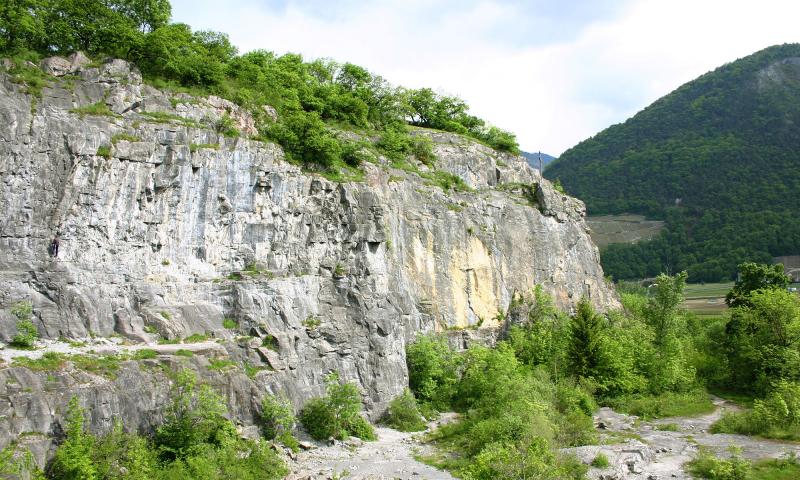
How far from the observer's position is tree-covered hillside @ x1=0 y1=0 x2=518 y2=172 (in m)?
32.3

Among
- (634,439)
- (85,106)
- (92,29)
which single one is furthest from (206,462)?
(92,29)

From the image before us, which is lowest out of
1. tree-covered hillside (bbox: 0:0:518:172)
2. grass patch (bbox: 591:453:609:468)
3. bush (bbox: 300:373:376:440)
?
grass patch (bbox: 591:453:609:468)

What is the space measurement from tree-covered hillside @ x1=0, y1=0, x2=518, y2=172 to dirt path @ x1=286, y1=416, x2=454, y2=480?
1897cm

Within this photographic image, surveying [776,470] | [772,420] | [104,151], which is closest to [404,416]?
[776,470]

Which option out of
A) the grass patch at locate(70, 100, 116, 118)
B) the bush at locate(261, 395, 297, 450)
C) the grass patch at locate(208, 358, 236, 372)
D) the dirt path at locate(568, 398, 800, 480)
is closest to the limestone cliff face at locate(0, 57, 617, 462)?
the grass patch at locate(70, 100, 116, 118)

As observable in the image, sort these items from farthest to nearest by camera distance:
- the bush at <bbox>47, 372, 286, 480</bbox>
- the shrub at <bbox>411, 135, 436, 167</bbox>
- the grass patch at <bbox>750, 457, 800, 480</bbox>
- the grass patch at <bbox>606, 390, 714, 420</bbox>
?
the shrub at <bbox>411, 135, 436, 167</bbox>, the grass patch at <bbox>606, 390, 714, 420</bbox>, the grass patch at <bbox>750, 457, 800, 480</bbox>, the bush at <bbox>47, 372, 286, 480</bbox>

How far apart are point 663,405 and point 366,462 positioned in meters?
24.3

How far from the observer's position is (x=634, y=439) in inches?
1265

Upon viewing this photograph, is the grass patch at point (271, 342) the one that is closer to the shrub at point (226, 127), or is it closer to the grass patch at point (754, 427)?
the shrub at point (226, 127)

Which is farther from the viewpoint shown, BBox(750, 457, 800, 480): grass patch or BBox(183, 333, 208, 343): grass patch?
BBox(183, 333, 208, 343): grass patch

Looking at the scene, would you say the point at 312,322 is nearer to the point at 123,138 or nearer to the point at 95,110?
the point at 123,138

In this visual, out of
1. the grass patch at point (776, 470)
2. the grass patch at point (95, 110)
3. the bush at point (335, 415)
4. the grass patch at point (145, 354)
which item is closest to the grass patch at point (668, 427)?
the grass patch at point (776, 470)

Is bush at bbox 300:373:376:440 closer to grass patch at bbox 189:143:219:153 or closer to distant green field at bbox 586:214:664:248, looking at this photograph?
grass patch at bbox 189:143:219:153

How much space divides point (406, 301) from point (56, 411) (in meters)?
24.0
